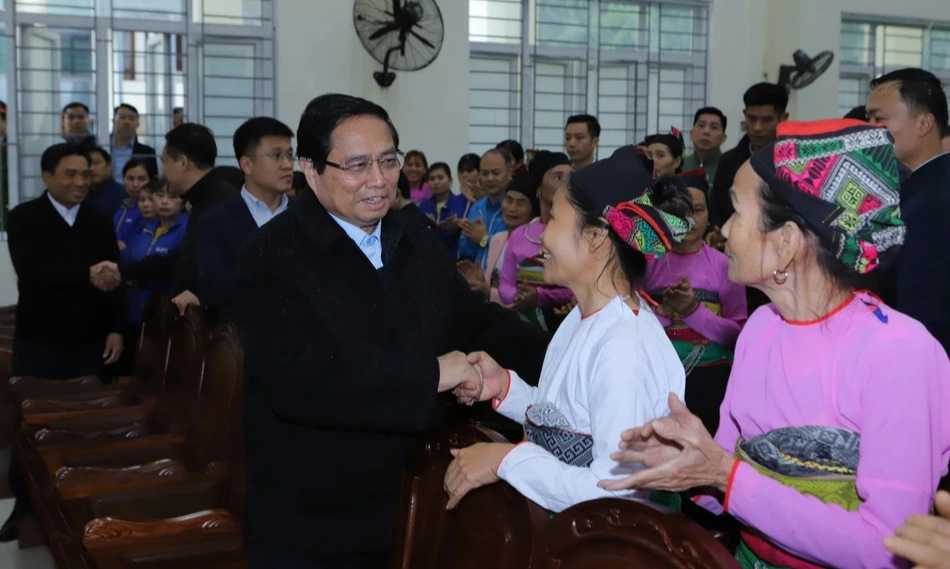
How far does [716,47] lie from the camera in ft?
30.1

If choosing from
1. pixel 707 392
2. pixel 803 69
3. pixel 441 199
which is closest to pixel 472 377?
pixel 707 392

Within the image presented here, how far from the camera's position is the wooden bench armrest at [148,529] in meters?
2.30

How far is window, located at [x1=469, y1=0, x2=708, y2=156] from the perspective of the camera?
8492 mm

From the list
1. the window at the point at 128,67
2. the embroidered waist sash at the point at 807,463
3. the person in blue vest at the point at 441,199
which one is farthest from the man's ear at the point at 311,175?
the window at the point at 128,67

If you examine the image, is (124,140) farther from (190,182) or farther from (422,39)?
(190,182)

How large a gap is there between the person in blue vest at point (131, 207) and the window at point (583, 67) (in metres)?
3.16

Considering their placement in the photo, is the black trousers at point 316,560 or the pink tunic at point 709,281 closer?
the black trousers at point 316,560

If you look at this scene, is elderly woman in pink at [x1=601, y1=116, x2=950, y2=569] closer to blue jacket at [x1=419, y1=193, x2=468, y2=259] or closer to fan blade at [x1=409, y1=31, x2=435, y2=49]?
blue jacket at [x1=419, y1=193, x2=468, y2=259]

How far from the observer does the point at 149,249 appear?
474 cm

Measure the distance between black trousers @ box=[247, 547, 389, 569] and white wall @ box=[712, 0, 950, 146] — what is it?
26.3 ft

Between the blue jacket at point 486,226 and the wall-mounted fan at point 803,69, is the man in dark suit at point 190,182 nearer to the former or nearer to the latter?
the blue jacket at point 486,226

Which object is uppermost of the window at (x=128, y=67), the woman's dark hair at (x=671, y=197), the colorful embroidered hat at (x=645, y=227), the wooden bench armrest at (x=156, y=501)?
the window at (x=128, y=67)

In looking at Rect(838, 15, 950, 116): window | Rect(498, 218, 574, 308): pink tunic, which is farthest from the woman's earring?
Rect(838, 15, 950, 116): window

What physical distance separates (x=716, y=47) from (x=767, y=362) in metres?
8.27
